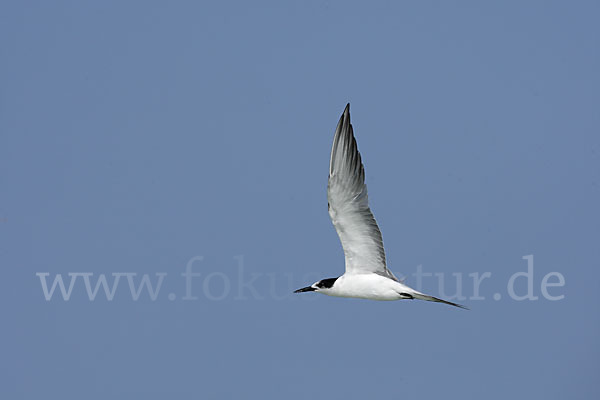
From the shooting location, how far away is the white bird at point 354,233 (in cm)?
1119

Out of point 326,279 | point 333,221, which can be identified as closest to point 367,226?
point 333,221

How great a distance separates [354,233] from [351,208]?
443 mm

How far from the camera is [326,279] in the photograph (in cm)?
1239

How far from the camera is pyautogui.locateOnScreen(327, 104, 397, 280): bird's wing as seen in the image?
11.2 metres

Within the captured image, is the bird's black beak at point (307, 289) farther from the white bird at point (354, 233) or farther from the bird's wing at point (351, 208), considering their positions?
the bird's wing at point (351, 208)

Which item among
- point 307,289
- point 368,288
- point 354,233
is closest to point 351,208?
point 354,233

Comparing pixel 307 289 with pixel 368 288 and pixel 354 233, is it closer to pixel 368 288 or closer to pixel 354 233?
pixel 368 288

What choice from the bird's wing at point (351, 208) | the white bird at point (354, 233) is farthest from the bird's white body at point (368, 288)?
the bird's wing at point (351, 208)

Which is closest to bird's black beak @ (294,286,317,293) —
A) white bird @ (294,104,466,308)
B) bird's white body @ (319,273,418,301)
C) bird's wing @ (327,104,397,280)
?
white bird @ (294,104,466,308)

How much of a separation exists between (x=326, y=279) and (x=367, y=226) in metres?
1.22

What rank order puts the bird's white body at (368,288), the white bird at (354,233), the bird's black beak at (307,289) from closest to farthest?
the white bird at (354,233), the bird's white body at (368,288), the bird's black beak at (307,289)

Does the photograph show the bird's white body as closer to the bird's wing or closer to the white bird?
the white bird

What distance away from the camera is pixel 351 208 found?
452 inches

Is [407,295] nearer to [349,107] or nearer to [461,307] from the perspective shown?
[461,307]
